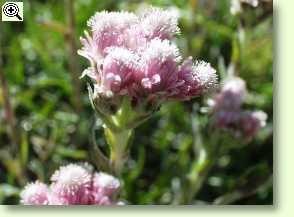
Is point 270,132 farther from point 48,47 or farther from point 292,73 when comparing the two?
point 48,47

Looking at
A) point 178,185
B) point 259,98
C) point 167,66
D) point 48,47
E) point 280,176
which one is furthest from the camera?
point 48,47

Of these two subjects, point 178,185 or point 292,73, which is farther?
point 178,185

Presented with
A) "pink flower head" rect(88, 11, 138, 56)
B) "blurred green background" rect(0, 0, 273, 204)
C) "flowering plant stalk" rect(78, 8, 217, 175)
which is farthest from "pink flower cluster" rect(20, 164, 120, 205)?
"blurred green background" rect(0, 0, 273, 204)

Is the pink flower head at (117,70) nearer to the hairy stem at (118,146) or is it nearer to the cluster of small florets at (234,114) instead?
the hairy stem at (118,146)

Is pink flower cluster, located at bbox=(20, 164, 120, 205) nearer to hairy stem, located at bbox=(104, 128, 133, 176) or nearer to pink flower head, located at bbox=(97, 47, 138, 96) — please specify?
hairy stem, located at bbox=(104, 128, 133, 176)

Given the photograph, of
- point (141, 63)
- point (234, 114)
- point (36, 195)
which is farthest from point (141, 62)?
point (234, 114)

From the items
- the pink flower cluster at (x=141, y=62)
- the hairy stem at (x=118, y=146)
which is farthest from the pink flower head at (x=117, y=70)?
the hairy stem at (x=118, y=146)

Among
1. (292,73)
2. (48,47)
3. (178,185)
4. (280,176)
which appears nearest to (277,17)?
(292,73)
